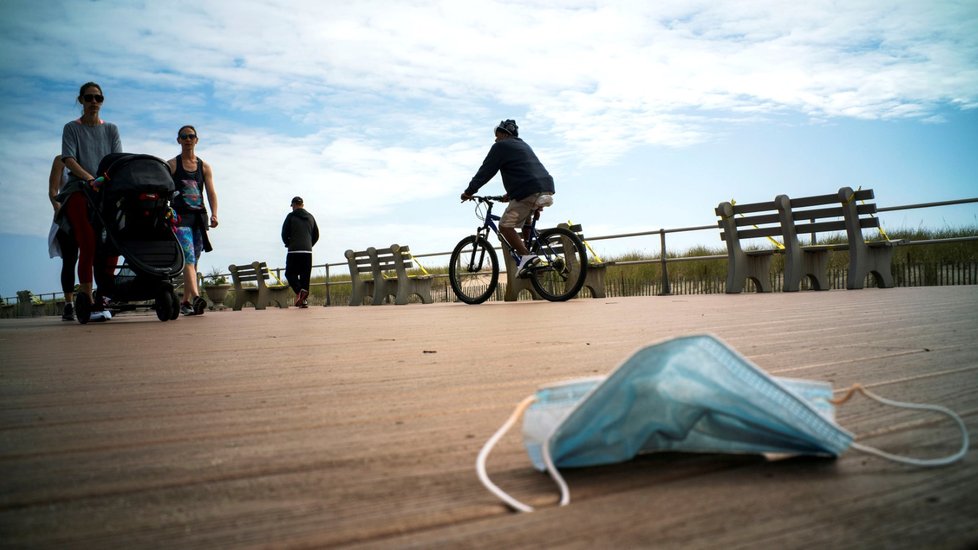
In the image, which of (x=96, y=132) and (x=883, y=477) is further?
(x=96, y=132)

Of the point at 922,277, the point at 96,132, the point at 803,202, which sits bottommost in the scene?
the point at 922,277

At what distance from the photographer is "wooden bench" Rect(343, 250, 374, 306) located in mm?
18484

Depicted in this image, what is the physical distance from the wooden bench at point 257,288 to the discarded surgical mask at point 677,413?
18.6 meters

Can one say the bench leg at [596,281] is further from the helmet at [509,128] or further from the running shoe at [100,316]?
the running shoe at [100,316]

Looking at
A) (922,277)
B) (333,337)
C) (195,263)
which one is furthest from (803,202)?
(333,337)

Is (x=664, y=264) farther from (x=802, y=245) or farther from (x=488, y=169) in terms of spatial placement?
(x=488, y=169)

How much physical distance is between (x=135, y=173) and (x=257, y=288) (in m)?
15.1

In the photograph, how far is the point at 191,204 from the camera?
8.12 m

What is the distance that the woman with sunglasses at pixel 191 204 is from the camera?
26.5ft

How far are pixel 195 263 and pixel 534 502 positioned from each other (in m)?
7.91

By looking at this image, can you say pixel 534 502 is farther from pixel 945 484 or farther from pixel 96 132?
pixel 96 132

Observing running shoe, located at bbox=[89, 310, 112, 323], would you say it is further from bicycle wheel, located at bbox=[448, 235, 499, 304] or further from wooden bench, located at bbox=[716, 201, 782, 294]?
wooden bench, located at bbox=[716, 201, 782, 294]

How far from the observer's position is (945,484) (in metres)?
0.94

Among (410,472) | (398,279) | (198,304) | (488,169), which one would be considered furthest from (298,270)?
(410,472)
